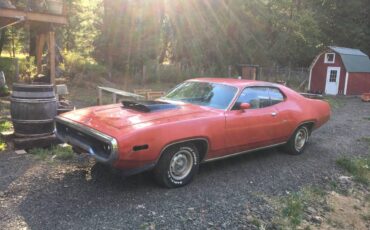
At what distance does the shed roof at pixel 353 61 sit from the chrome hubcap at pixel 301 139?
59.4 feet

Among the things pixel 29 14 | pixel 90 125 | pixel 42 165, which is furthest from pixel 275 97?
pixel 29 14

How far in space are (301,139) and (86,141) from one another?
4365mm

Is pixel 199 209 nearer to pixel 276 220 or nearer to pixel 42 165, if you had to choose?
pixel 276 220

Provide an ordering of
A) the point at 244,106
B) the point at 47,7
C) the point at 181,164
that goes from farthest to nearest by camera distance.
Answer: the point at 47,7 → the point at 244,106 → the point at 181,164

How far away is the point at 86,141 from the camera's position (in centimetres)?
485

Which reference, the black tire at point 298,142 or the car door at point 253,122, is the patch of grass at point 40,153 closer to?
the car door at point 253,122

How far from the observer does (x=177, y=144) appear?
15.8ft

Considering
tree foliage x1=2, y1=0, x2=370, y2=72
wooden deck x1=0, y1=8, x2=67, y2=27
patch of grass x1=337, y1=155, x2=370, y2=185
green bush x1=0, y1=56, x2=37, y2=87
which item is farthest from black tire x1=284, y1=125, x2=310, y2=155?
tree foliage x1=2, y1=0, x2=370, y2=72

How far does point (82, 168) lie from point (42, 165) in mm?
629

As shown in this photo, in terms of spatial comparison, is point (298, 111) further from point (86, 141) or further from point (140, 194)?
point (86, 141)

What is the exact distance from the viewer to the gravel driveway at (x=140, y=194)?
3.98 m

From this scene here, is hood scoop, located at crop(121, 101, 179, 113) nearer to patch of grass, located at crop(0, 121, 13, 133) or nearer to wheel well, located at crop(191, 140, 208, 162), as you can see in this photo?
wheel well, located at crop(191, 140, 208, 162)

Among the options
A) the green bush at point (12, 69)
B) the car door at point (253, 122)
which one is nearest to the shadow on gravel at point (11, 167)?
the car door at point (253, 122)

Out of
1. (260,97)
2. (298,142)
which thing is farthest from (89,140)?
(298,142)
